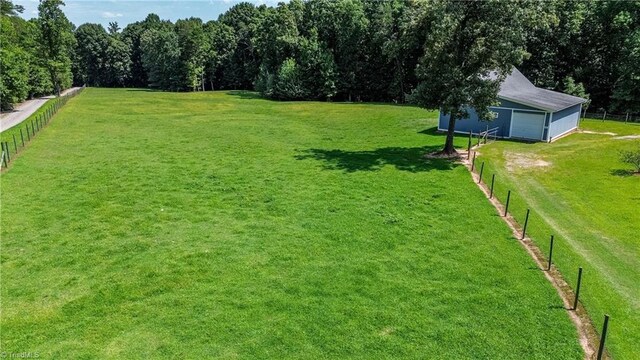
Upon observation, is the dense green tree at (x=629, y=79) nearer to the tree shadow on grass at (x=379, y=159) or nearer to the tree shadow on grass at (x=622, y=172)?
the tree shadow on grass at (x=622, y=172)

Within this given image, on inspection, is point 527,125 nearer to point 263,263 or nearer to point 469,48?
point 469,48

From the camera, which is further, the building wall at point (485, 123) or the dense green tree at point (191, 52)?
the dense green tree at point (191, 52)

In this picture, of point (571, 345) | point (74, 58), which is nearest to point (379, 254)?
point (571, 345)

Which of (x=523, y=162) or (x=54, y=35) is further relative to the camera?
(x=54, y=35)

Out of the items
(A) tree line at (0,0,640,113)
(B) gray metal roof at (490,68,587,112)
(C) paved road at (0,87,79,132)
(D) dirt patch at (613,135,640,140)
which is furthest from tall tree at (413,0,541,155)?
(C) paved road at (0,87,79,132)

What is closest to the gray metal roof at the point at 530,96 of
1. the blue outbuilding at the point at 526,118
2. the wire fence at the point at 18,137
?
the blue outbuilding at the point at 526,118

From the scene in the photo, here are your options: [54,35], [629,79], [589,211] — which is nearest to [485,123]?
[589,211]

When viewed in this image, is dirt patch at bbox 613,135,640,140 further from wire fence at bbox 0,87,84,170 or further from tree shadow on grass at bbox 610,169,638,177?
wire fence at bbox 0,87,84,170
